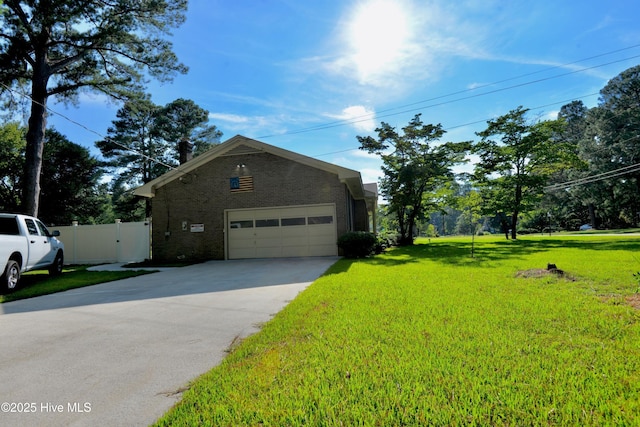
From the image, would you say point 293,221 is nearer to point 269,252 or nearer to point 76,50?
point 269,252

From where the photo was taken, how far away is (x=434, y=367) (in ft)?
8.07

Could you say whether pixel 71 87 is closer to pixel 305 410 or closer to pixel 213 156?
pixel 213 156

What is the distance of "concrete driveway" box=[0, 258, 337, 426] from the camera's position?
219 cm

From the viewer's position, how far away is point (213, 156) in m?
14.7

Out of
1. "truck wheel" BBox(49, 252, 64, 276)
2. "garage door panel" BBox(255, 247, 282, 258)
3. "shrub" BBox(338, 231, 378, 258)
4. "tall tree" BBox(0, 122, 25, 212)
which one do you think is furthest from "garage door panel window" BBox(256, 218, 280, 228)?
"tall tree" BBox(0, 122, 25, 212)

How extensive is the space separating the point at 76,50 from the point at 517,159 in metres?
26.6

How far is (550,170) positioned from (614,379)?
24402mm

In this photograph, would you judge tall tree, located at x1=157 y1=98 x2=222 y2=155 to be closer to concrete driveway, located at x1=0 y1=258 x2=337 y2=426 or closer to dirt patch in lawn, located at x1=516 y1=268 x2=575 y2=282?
concrete driveway, located at x1=0 y1=258 x2=337 y2=426

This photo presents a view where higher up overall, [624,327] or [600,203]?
[600,203]

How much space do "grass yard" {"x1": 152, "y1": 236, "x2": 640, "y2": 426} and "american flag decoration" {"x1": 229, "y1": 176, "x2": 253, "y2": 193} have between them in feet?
33.9

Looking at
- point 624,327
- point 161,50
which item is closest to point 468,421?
point 624,327

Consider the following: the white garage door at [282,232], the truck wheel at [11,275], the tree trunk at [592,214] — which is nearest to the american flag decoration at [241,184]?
the white garage door at [282,232]

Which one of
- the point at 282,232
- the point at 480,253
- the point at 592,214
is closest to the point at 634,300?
the point at 480,253

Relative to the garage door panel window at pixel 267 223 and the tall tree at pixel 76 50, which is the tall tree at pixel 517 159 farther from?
the tall tree at pixel 76 50
